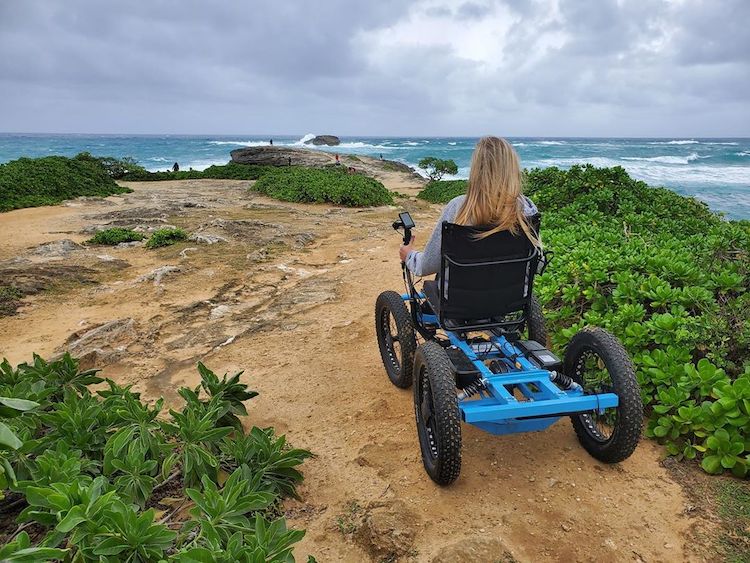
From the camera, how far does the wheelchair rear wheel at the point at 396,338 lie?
3.50 m

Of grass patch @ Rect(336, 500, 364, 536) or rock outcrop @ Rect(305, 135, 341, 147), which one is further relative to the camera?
rock outcrop @ Rect(305, 135, 341, 147)

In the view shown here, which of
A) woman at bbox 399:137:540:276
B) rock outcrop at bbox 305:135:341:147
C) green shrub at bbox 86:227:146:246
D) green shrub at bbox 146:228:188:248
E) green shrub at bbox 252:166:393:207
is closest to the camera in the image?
woman at bbox 399:137:540:276

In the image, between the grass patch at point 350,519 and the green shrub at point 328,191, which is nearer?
the grass patch at point 350,519

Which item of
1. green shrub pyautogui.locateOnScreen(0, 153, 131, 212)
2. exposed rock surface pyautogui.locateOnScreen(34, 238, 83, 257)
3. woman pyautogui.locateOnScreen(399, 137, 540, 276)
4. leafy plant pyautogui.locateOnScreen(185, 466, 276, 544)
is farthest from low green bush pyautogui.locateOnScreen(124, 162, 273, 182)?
leafy plant pyautogui.locateOnScreen(185, 466, 276, 544)

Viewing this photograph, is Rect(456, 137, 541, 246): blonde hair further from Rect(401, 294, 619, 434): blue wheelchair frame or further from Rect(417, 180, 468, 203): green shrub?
Rect(417, 180, 468, 203): green shrub

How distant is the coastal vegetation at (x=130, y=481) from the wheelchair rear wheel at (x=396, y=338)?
1.10 m

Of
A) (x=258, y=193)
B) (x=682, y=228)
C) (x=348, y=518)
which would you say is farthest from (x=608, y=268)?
(x=258, y=193)

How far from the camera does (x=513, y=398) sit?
2512 mm

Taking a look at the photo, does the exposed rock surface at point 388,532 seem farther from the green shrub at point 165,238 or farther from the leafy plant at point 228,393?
the green shrub at point 165,238

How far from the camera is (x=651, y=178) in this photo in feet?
108

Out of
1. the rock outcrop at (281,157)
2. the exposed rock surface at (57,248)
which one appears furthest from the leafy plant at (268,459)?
the rock outcrop at (281,157)

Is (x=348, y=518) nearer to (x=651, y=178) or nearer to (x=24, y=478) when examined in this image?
(x=24, y=478)

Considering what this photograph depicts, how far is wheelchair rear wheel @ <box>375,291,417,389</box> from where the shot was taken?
3.50 meters

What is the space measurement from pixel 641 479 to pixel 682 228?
14.7ft
